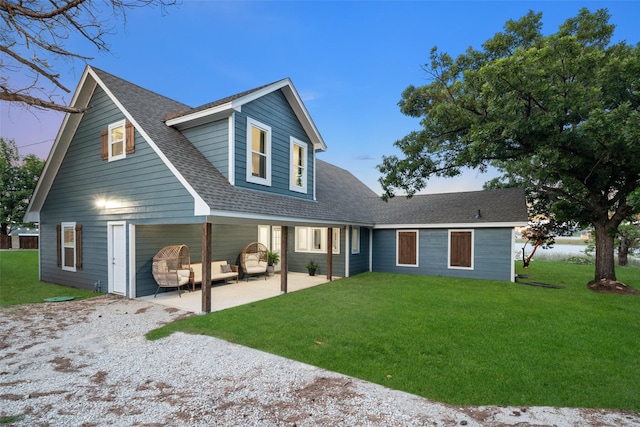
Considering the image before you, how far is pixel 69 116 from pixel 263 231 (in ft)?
25.2

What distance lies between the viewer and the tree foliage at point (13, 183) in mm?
24391

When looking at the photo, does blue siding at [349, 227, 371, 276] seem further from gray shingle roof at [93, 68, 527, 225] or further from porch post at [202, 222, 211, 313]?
porch post at [202, 222, 211, 313]

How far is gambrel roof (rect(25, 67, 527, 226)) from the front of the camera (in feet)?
23.9

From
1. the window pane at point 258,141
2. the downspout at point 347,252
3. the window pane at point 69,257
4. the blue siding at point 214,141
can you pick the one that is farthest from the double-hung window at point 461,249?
the window pane at point 69,257

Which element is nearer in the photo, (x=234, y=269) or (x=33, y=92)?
(x=33, y=92)

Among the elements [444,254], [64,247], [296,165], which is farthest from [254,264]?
[444,254]

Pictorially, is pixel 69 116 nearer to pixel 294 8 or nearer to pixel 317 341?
pixel 294 8

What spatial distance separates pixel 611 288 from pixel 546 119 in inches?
244

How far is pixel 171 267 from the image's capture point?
918cm

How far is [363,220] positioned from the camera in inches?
506

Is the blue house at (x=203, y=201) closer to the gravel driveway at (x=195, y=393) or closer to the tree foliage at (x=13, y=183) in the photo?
the gravel driveway at (x=195, y=393)

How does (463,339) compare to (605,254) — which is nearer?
(463,339)

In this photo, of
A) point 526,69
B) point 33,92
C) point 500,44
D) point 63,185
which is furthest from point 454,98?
point 63,185

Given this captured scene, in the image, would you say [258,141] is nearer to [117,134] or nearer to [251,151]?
[251,151]
